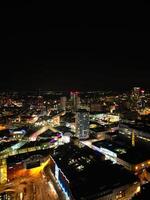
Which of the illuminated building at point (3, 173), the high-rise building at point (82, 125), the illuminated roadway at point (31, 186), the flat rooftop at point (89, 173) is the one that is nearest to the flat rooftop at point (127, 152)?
the flat rooftop at point (89, 173)

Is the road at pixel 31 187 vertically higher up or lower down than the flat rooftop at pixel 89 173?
lower down

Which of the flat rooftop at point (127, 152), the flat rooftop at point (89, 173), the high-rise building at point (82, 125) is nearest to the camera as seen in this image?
the flat rooftop at point (89, 173)

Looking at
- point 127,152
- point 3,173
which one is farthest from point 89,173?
point 3,173

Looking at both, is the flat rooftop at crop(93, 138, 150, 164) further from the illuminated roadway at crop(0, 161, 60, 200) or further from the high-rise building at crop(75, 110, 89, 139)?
the illuminated roadway at crop(0, 161, 60, 200)

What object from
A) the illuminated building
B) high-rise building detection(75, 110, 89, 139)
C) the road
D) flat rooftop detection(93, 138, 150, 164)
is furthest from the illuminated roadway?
high-rise building detection(75, 110, 89, 139)

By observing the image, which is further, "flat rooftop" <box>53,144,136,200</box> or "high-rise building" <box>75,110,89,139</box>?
"high-rise building" <box>75,110,89,139</box>

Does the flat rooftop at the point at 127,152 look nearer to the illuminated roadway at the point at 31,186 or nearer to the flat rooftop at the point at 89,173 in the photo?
the flat rooftop at the point at 89,173
